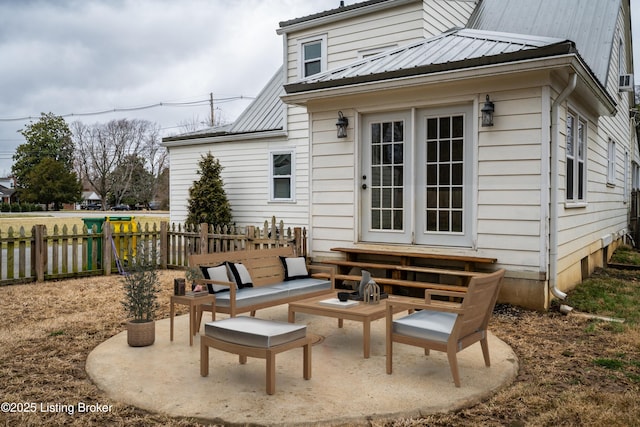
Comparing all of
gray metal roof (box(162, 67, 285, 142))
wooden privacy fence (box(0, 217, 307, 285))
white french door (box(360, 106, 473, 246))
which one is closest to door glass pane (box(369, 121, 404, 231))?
white french door (box(360, 106, 473, 246))

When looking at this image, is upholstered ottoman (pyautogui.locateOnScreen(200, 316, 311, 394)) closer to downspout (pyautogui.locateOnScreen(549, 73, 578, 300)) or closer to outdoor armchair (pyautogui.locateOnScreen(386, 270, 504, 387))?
outdoor armchair (pyautogui.locateOnScreen(386, 270, 504, 387))

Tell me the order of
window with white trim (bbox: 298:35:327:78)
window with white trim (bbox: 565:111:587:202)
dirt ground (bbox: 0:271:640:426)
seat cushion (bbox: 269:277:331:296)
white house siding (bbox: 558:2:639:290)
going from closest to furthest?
dirt ground (bbox: 0:271:640:426) → seat cushion (bbox: 269:277:331:296) → white house siding (bbox: 558:2:639:290) → window with white trim (bbox: 565:111:587:202) → window with white trim (bbox: 298:35:327:78)

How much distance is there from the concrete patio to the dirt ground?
14 centimetres

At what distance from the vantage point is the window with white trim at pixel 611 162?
1214cm

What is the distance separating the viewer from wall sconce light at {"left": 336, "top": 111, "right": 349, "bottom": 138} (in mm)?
7977

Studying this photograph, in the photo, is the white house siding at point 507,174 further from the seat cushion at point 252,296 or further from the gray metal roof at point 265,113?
the gray metal roof at point 265,113

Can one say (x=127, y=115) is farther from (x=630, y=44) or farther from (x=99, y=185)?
(x=630, y=44)

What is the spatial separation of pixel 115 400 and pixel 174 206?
501 inches

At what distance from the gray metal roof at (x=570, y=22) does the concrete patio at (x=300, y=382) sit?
25.5 feet

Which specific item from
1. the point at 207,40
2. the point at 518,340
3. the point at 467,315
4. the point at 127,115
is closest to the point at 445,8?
the point at 518,340

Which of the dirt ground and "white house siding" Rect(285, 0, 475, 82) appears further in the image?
"white house siding" Rect(285, 0, 475, 82)

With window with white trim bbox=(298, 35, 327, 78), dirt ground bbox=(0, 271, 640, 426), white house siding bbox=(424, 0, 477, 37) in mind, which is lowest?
dirt ground bbox=(0, 271, 640, 426)

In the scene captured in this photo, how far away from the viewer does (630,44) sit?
47.6ft

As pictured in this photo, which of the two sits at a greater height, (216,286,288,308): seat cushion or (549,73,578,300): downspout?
(549,73,578,300): downspout
